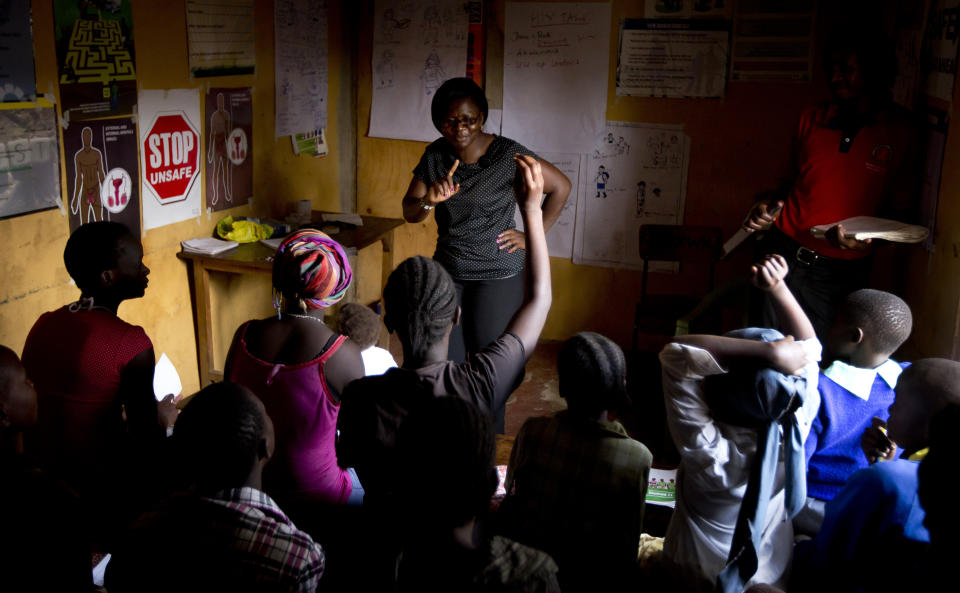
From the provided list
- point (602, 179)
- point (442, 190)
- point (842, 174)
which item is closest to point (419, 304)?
point (442, 190)

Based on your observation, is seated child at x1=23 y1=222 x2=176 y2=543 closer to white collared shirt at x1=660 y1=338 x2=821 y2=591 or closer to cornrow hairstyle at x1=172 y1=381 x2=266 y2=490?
cornrow hairstyle at x1=172 y1=381 x2=266 y2=490

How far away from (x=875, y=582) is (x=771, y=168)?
10.7ft

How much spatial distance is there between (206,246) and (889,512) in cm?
295

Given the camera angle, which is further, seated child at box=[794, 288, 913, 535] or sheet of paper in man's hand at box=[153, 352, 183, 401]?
sheet of paper in man's hand at box=[153, 352, 183, 401]

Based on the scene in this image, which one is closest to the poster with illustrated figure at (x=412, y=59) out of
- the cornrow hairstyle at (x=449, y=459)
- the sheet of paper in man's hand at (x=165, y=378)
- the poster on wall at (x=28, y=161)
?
the poster on wall at (x=28, y=161)

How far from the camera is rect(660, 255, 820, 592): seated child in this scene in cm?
155

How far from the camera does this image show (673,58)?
13.8 feet

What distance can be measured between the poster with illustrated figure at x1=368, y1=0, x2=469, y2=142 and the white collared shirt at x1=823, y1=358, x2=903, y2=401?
128 inches

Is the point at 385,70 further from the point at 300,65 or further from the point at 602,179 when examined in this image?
the point at 602,179

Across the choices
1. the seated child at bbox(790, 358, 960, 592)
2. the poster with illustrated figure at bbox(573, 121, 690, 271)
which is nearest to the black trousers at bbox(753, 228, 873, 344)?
the poster with illustrated figure at bbox(573, 121, 690, 271)

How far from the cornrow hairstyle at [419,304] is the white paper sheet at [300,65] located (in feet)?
9.28

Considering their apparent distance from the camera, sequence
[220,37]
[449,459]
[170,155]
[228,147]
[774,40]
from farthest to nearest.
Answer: [774,40] < [228,147] < [220,37] < [170,155] < [449,459]

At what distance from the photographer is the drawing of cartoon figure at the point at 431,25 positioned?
179 inches

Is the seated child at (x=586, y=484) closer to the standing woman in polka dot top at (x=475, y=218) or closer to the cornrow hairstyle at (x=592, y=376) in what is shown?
the cornrow hairstyle at (x=592, y=376)
